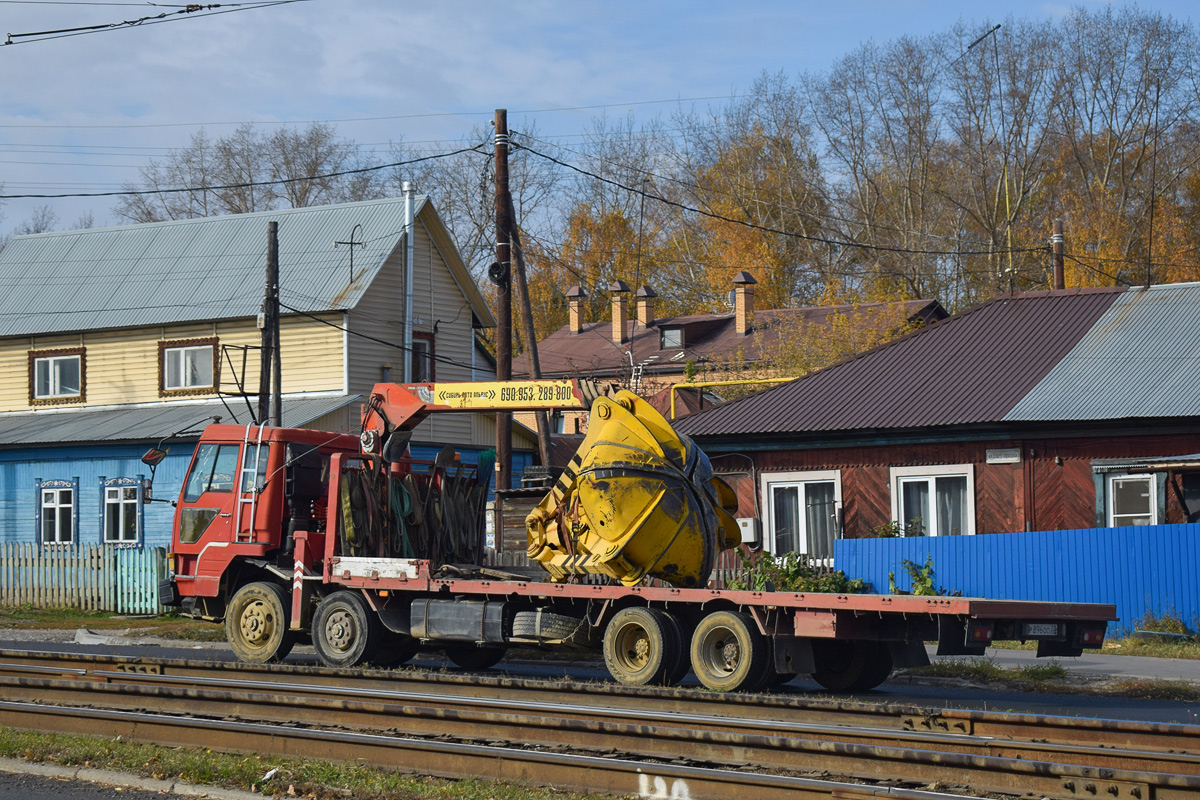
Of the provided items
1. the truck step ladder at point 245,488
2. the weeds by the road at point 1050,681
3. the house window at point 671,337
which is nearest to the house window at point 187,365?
the truck step ladder at point 245,488

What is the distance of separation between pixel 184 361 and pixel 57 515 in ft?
16.3

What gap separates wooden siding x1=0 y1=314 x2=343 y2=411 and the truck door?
654 inches

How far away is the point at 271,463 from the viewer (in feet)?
53.1

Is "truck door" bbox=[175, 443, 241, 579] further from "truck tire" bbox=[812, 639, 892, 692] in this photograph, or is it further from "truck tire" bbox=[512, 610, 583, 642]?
"truck tire" bbox=[812, 639, 892, 692]

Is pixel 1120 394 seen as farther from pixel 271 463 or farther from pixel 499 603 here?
pixel 271 463

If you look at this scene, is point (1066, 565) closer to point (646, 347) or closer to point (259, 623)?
point (259, 623)

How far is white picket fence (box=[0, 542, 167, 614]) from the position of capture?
25.7m

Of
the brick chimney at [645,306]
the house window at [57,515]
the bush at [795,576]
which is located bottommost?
the bush at [795,576]

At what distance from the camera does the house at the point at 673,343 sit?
152 ft

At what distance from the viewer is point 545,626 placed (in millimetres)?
13836

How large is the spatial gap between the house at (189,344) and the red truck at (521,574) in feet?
46.7

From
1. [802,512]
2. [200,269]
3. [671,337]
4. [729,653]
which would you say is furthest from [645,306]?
[729,653]

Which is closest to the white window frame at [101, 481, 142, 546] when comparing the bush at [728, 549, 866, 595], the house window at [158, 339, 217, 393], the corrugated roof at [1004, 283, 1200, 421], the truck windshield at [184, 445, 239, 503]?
the house window at [158, 339, 217, 393]

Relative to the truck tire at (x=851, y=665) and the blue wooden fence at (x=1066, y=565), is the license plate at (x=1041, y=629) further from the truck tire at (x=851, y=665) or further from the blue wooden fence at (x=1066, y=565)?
the blue wooden fence at (x=1066, y=565)
